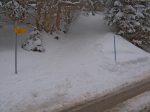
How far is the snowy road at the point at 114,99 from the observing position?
12216mm

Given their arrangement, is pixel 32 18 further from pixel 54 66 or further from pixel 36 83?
pixel 36 83

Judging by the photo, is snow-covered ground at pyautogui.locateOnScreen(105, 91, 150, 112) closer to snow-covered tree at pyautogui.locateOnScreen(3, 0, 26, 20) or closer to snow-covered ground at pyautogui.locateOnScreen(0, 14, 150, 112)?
snow-covered ground at pyautogui.locateOnScreen(0, 14, 150, 112)

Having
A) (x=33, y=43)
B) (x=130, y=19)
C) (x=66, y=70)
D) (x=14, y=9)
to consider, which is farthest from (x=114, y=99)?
(x=130, y=19)

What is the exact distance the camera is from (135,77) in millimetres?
16594

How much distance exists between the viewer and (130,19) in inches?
898

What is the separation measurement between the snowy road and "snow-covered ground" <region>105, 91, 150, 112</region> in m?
0.20

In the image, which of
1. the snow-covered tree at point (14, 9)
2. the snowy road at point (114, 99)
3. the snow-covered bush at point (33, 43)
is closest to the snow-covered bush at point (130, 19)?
the snow-covered bush at point (33, 43)

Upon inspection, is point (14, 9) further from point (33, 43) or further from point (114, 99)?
point (114, 99)

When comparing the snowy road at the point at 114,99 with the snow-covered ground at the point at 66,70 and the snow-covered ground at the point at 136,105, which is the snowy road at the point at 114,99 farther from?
the snow-covered ground at the point at 66,70

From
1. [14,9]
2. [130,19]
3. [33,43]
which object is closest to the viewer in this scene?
[14,9]

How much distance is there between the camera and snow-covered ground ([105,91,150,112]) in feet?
39.2

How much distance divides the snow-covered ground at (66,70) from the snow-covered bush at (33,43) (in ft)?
1.39

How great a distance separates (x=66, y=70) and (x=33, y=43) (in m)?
3.43

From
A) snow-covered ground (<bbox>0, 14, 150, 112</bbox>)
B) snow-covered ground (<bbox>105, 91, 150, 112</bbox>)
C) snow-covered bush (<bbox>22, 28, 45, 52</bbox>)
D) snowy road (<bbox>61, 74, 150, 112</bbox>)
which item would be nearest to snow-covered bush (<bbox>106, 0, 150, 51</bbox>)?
snow-covered ground (<bbox>0, 14, 150, 112</bbox>)
